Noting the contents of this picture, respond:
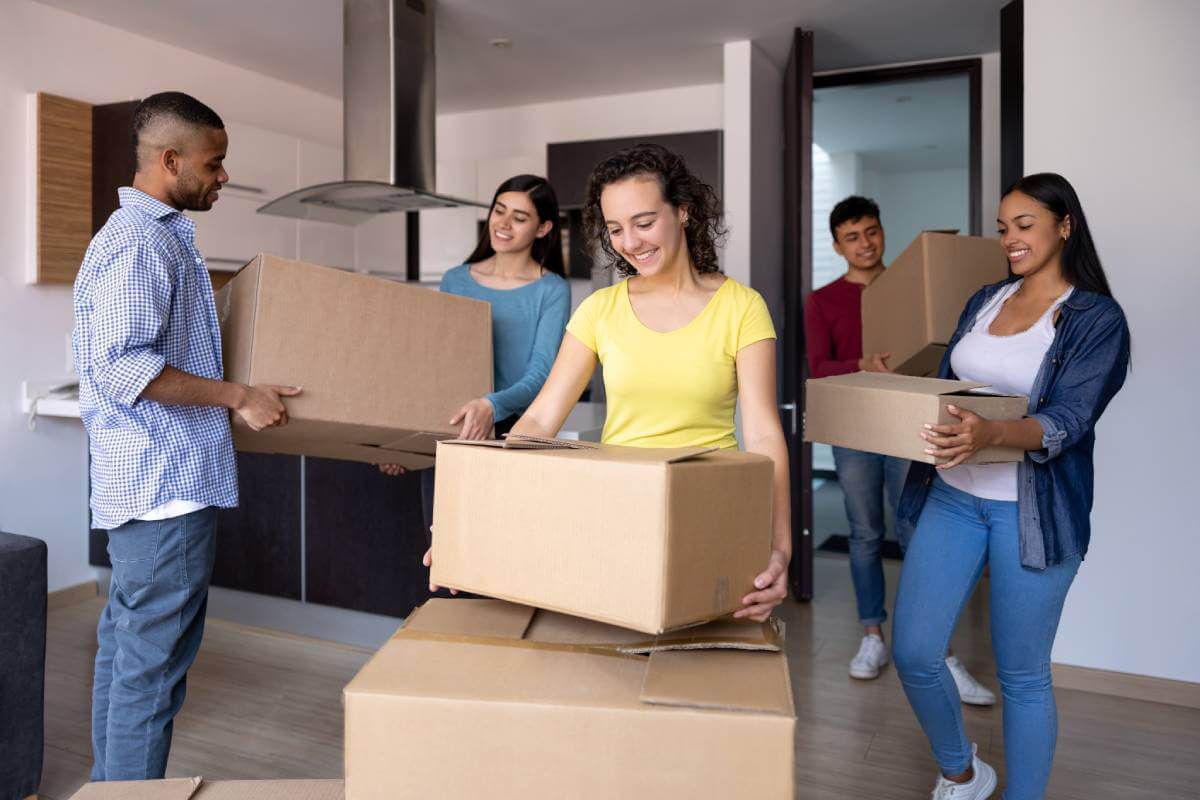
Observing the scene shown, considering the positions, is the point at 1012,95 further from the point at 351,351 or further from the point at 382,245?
the point at 382,245

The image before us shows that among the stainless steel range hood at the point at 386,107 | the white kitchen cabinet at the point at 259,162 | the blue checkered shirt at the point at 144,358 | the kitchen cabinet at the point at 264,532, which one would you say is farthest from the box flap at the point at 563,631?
the white kitchen cabinet at the point at 259,162

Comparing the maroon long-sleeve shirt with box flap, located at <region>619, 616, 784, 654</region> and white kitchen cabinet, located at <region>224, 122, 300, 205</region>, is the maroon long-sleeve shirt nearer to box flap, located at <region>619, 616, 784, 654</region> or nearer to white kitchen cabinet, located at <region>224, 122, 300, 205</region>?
box flap, located at <region>619, 616, 784, 654</region>

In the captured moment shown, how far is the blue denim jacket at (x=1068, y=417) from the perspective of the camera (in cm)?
158

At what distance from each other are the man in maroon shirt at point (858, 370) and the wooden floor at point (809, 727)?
22cm

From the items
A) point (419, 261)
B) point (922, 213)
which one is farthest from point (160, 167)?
point (922, 213)

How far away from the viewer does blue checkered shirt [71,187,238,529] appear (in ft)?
4.75

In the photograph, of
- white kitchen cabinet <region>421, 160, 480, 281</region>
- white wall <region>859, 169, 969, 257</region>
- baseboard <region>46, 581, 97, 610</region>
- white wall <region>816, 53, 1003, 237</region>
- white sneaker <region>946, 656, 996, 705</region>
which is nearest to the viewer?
white sneaker <region>946, 656, 996, 705</region>

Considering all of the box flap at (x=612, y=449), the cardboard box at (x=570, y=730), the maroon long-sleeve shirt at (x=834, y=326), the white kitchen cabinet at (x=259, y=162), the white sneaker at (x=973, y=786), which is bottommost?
the white sneaker at (x=973, y=786)

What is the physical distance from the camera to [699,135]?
4.40m

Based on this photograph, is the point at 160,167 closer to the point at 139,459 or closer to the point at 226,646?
the point at 139,459

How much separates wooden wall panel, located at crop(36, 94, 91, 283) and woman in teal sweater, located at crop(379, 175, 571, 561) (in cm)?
216

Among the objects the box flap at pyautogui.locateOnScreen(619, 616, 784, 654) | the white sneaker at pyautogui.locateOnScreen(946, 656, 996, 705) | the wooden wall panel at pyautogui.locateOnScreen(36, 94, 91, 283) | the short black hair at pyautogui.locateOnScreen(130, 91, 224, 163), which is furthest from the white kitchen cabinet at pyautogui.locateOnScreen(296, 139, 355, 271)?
the box flap at pyautogui.locateOnScreen(619, 616, 784, 654)

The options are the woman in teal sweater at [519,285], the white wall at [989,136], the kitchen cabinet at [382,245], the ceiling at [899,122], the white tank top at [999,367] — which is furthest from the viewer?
the ceiling at [899,122]

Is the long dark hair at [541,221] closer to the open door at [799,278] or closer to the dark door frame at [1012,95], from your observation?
the open door at [799,278]
